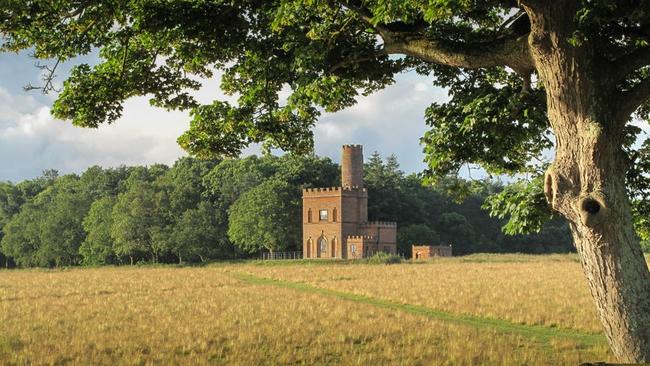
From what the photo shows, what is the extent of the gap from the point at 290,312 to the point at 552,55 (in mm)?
14850

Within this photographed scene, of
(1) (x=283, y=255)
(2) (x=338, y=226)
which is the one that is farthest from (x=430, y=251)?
(1) (x=283, y=255)

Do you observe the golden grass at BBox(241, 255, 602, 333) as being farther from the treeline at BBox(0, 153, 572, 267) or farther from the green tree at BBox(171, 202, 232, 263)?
the treeline at BBox(0, 153, 572, 267)

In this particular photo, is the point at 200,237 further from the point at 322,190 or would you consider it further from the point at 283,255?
the point at 322,190

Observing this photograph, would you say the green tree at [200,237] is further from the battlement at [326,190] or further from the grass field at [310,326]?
the grass field at [310,326]

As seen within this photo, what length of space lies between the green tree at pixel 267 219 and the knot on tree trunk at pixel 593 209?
7158 centimetres

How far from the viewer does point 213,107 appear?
46.0ft

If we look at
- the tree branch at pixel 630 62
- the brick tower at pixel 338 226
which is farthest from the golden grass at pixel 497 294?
the brick tower at pixel 338 226

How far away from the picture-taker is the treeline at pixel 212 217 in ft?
276

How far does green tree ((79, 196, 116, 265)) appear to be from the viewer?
9025cm

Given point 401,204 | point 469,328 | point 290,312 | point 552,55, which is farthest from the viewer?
point 401,204

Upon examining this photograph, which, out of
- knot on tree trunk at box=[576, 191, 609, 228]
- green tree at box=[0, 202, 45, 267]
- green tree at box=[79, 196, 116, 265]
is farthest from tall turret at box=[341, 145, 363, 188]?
knot on tree trunk at box=[576, 191, 609, 228]

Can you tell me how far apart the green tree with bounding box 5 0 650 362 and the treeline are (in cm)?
6759

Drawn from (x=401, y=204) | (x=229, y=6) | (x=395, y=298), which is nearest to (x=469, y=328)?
(x=395, y=298)

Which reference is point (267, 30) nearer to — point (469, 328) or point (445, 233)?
point (469, 328)
